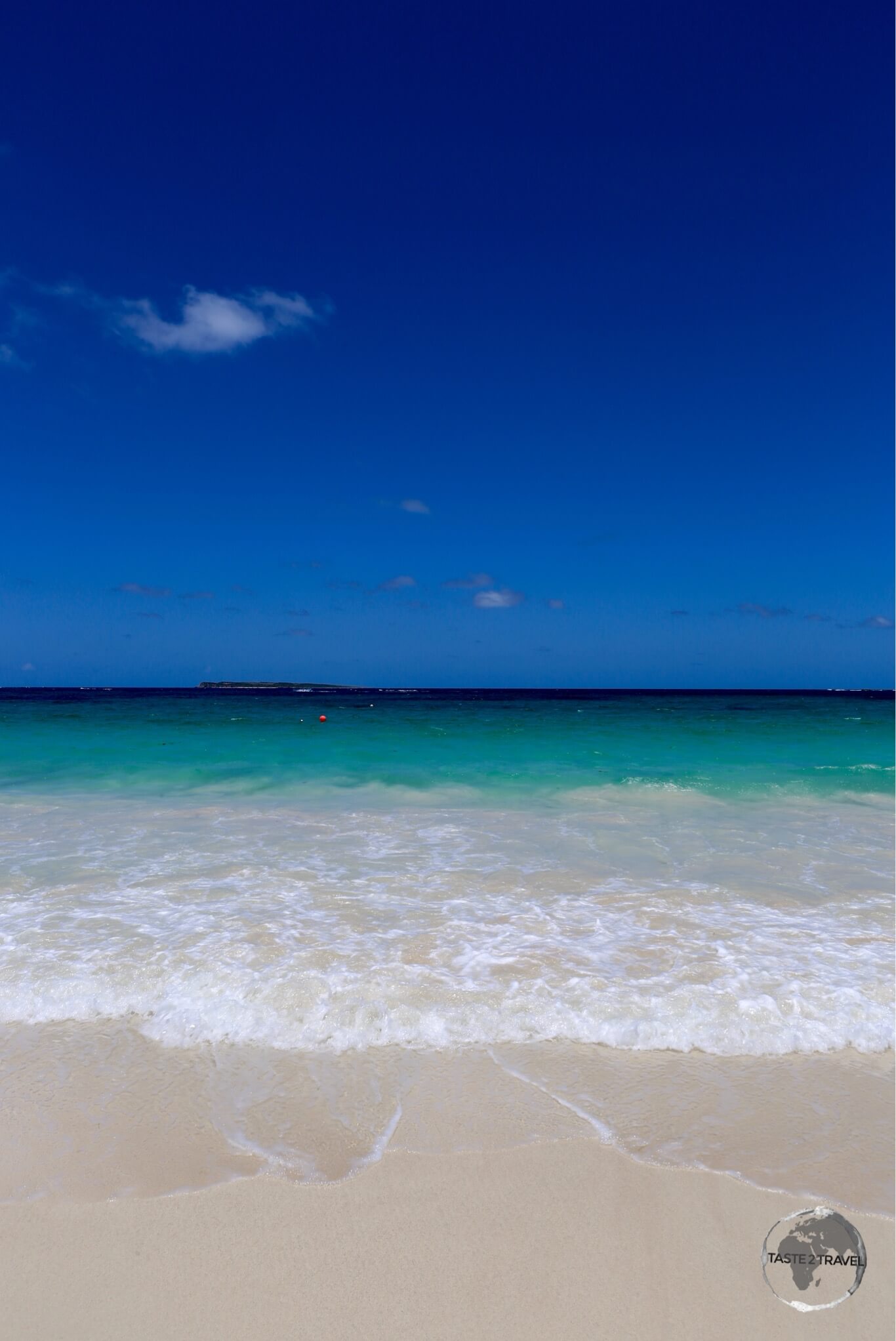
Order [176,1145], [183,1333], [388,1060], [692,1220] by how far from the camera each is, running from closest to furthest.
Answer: [183,1333]
[692,1220]
[176,1145]
[388,1060]

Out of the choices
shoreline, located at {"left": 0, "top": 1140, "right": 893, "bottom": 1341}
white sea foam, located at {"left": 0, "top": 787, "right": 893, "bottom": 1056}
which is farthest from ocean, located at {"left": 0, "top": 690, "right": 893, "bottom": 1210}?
shoreline, located at {"left": 0, "top": 1140, "right": 893, "bottom": 1341}

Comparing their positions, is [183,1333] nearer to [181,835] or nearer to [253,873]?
[253,873]

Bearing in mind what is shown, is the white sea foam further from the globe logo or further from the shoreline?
the globe logo

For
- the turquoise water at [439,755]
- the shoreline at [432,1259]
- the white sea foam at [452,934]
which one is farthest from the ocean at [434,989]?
the turquoise water at [439,755]

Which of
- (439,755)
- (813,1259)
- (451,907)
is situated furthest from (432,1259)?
(439,755)

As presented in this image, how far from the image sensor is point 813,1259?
2.55 meters

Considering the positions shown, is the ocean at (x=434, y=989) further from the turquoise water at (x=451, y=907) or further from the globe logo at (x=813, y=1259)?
the globe logo at (x=813, y=1259)

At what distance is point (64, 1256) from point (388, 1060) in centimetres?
168

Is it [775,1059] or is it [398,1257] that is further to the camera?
[775,1059]

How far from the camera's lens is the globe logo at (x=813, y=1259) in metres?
2.43

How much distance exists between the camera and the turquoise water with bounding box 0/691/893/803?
532 inches

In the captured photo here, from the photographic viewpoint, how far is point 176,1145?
10.0 feet

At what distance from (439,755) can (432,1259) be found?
16.0m

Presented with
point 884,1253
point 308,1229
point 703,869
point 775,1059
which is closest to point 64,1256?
point 308,1229
